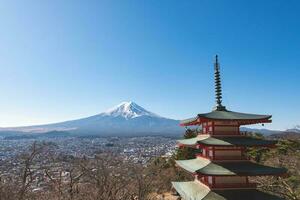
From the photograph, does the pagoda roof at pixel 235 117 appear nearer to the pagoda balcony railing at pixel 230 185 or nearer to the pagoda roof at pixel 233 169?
the pagoda roof at pixel 233 169

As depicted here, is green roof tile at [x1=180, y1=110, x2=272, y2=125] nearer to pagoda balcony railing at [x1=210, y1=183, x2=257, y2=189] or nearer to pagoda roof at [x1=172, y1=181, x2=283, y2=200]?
pagoda balcony railing at [x1=210, y1=183, x2=257, y2=189]

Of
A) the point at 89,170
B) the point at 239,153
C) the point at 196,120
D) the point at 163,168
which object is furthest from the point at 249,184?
the point at 163,168

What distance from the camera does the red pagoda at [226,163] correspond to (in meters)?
11.1

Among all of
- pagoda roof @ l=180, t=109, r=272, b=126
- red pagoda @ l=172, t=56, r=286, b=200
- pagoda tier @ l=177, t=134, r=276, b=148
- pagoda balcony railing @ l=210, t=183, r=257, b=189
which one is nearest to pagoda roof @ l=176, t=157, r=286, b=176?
red pagoda @ l=172, t=56, r=286, b=200

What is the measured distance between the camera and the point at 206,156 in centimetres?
1236

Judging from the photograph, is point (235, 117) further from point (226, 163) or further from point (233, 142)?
point (226, 163)

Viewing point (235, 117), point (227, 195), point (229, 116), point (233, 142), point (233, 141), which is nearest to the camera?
point (227, 195)

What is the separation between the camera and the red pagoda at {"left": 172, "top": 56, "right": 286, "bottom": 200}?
11.1 metres

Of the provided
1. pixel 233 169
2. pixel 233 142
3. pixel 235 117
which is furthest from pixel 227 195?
pixel 235 117

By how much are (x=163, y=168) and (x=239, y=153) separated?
72.3ft

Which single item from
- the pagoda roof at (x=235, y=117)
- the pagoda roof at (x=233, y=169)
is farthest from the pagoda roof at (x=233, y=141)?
the pagoda roof at (x=233, y=169)

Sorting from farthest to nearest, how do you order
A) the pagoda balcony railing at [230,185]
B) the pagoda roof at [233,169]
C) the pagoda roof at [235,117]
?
the pagoda roof at [235,117] < the pagoda balcony railing at [230,185] < the pagoda roof at [233,169]

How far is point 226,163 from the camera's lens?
11.6 metres

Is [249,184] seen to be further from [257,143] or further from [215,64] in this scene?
[215,64]
